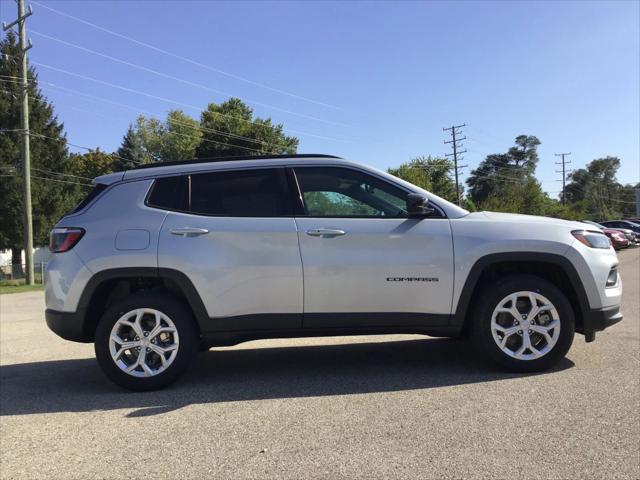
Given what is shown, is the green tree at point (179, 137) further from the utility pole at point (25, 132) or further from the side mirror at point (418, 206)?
the side mirror at point (418, 206)

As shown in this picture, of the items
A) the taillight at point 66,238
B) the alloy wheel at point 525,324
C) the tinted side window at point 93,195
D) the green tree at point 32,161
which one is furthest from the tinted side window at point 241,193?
the green tree at point 32,161

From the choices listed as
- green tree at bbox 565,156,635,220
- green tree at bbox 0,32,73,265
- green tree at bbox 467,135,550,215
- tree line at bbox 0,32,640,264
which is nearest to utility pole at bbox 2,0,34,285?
tree line at bbox 0,32,640,264

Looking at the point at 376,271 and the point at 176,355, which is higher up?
the point at 376,271

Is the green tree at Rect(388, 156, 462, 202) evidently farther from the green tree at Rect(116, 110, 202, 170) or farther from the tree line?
the green tree at Rect(116, 110, 202, 170)

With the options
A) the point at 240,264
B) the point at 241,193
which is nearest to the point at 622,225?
the point at 241,193

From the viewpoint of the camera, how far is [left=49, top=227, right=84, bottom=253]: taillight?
434 centimetres

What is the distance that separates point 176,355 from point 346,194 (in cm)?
199

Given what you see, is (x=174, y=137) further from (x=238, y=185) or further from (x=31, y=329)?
(x=238, y=185)

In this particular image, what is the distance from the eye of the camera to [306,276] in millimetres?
4215

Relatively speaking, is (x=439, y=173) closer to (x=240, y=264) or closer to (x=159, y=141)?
(x=159, y=141)

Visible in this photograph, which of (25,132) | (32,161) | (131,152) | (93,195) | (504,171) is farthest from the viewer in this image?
(504,171)

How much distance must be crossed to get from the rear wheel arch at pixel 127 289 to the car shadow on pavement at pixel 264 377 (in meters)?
0.57

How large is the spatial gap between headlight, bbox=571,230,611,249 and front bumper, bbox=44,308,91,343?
429 centimetres

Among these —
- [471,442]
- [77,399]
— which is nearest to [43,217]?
[77,399]
